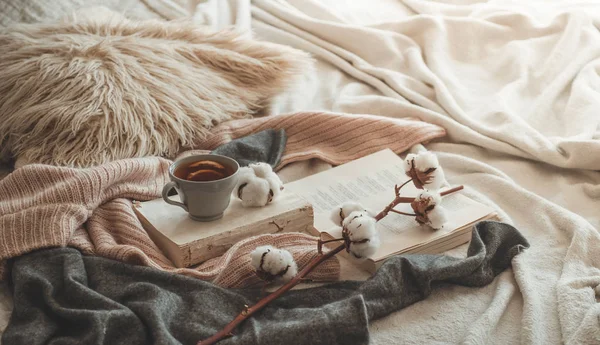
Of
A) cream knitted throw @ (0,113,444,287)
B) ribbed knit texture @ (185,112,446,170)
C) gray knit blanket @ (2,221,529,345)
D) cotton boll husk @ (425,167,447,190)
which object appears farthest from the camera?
ribbed knit texture @ (185,112,446,170)

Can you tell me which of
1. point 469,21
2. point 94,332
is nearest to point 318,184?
point 94,332

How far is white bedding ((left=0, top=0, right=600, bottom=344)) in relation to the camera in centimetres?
89

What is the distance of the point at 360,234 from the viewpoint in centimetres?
91

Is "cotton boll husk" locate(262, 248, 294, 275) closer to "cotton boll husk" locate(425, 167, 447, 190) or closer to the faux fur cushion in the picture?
"cotton boll husk" locate(425, 167, 447, 190)

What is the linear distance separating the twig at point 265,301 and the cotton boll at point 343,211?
0.07 m

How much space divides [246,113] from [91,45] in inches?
12.4

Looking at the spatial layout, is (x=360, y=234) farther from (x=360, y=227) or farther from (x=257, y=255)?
Answer: (x=257, y=255)

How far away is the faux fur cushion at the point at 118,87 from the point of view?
46.5 inches

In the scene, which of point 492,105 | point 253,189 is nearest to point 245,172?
point 253,189

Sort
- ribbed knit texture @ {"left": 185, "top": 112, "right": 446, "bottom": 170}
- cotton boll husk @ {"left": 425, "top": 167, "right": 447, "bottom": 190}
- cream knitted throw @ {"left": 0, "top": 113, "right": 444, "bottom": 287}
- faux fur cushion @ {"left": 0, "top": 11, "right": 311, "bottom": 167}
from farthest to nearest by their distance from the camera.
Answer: ribbed knit texture @ {"left": 185, "top": 112, "right": 446, "bottom": 170} < faux fur cushion @ {"left": 0, "top": 11, "right": 311, "bottom": 167} < cotton boll husk @ {"left": 425, "top": 167, "right": 447, "bottom": 190} < cream knitted throw @ {"left": 0, "top": 113, "right": 444, "bottom": 287}

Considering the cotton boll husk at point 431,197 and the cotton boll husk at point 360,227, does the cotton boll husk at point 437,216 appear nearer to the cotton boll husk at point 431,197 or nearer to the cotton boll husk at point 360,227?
the cotton boll husk at point 431,197

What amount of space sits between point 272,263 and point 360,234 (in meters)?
0.12

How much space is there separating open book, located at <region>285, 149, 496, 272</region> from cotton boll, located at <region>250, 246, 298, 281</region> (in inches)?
5.1

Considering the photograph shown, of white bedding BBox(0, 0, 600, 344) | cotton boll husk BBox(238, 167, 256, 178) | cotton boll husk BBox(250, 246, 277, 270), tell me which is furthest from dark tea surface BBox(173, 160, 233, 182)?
white bedding BBox(0, 0, 600, 344)
